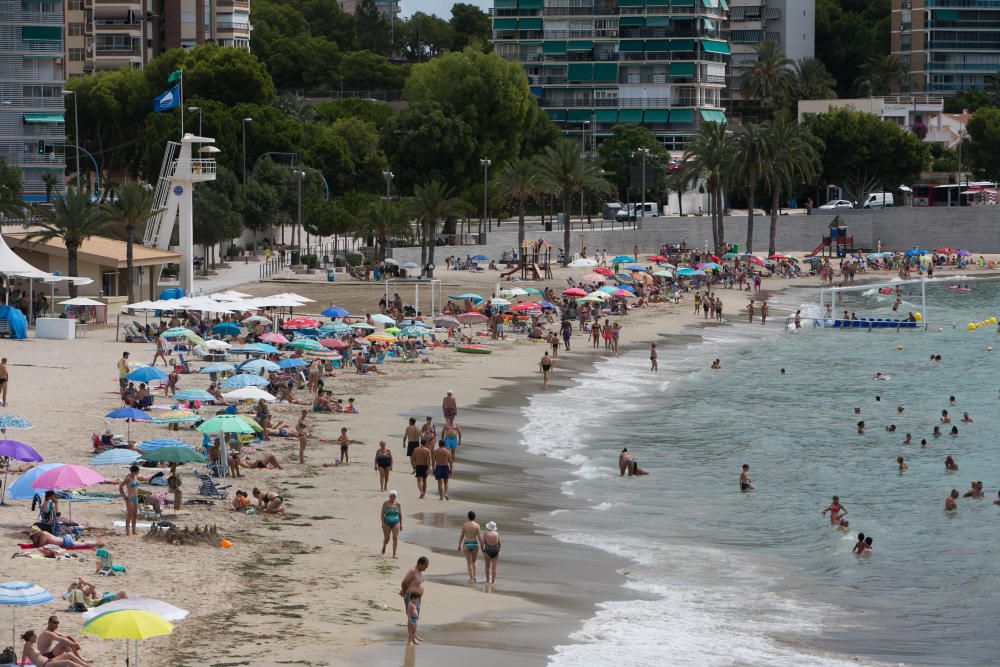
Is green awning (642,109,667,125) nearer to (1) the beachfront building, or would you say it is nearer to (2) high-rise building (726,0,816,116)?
(1) the beachfront building

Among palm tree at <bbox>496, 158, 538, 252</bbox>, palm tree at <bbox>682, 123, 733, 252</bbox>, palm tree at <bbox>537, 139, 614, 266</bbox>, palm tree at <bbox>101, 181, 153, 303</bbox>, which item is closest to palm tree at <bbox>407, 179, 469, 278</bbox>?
palm tree at <bbox>496, 158, 538, 252</bbox>

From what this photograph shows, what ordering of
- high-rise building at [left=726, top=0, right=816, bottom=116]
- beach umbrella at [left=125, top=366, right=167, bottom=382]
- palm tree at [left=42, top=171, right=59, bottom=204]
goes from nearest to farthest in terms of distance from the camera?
1. beach umbrella at [left=125, top=366, right=167, bottom=382]
2. palm tree at [left=42, top=171, right=59, bottom=204]
3. high-rise building at [left=726, top=0, right=816, bottom=116]

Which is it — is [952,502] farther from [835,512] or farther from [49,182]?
[49,182]

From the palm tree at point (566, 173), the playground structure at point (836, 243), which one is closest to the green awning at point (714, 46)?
the playground structure at point (836, 243)

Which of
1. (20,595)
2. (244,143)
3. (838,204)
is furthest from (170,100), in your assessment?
(838,204)

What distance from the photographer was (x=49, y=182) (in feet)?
247

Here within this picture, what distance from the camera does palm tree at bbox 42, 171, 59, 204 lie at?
2968 inches

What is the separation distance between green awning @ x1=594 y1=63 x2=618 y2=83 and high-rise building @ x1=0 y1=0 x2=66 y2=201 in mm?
56147

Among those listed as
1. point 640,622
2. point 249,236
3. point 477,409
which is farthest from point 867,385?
point 249,236

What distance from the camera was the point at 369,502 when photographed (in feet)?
85.4

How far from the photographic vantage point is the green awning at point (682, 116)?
12075cm

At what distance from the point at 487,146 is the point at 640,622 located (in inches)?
2900

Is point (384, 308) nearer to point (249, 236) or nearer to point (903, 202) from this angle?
point (249, 236)

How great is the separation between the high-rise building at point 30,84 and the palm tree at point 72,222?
84.1 feet
